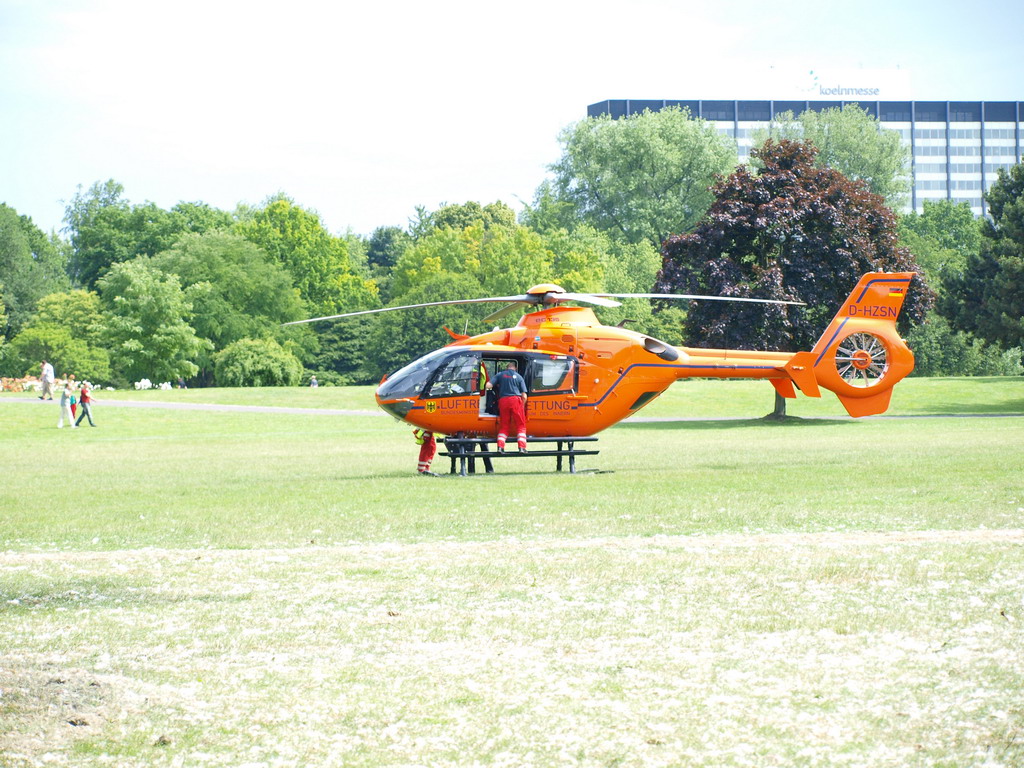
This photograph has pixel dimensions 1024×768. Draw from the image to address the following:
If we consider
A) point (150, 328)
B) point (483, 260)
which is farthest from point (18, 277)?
point (483, 260)

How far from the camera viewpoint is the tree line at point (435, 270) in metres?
74.6

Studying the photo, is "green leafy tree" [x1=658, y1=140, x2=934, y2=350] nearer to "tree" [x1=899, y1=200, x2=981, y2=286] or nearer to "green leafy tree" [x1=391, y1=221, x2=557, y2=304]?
"green leafy tree" [x1=391, y1=221, x2=557, y2=304]

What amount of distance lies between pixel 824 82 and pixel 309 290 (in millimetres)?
116065

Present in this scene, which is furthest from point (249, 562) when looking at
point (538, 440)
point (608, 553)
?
point (538, 440)

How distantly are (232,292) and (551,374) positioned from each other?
6944 centimetres

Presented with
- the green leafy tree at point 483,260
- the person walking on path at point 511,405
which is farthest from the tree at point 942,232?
the person walking on path at point 511,405

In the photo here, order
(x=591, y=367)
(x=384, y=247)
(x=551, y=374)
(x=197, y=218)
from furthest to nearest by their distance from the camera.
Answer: (x=384, y=247), (x=197, y=218), (x=591, y=367), (x=551, y=374)

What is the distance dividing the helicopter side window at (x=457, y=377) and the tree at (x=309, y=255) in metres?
74.6

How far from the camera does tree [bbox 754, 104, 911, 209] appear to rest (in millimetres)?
90375

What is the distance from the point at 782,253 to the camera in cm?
4497

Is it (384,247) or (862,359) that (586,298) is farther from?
(384,247)

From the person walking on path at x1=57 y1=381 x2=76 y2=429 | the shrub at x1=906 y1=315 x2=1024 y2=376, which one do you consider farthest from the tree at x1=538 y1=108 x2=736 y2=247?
the person walking on path at x1=57 y1=381 x2=76 y2=429

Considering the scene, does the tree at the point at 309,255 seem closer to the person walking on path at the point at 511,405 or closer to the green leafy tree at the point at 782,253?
the green leafy tree at the point at 782,253

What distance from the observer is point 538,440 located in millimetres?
22781
